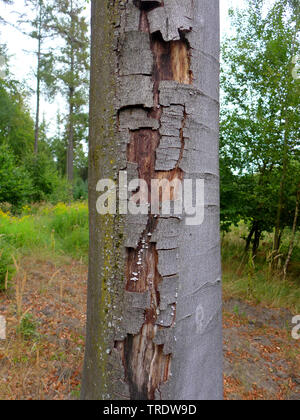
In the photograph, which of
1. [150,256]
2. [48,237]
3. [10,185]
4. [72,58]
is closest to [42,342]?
[150,256]

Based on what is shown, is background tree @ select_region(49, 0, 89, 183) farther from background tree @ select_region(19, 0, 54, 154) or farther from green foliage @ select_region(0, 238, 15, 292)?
green foliage @ select_region(0, 238, 15, 292)

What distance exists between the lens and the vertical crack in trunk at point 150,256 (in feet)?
3.09

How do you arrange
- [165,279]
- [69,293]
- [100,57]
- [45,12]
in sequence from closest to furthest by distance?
[165,279] < [100,57] < [69,293] < [45,12]

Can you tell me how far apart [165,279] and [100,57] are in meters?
0.82

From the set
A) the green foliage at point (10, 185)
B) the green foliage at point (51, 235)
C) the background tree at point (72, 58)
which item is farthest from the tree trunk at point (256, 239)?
the background tree at point (72, 58)

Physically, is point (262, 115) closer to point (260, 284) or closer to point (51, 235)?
point (260, 284)

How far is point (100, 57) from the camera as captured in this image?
1.04m

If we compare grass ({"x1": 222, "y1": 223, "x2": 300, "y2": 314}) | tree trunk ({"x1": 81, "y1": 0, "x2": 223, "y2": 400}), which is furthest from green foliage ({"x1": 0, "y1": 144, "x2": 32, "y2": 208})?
tree trunk ({"x1": 81, "y1": 0, "x2": 223, "y2": 400})

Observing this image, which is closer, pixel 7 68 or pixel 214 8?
pixel 214 8

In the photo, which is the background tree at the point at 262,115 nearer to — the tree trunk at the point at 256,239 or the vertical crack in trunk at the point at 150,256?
the tree trunk at the point at 256,239

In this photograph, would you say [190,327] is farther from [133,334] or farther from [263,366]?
[263,366]

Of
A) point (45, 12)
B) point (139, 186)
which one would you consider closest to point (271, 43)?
point (139, 186)

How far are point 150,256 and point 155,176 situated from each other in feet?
0.87

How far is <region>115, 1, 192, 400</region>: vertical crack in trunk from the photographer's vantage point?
37.0 inches
